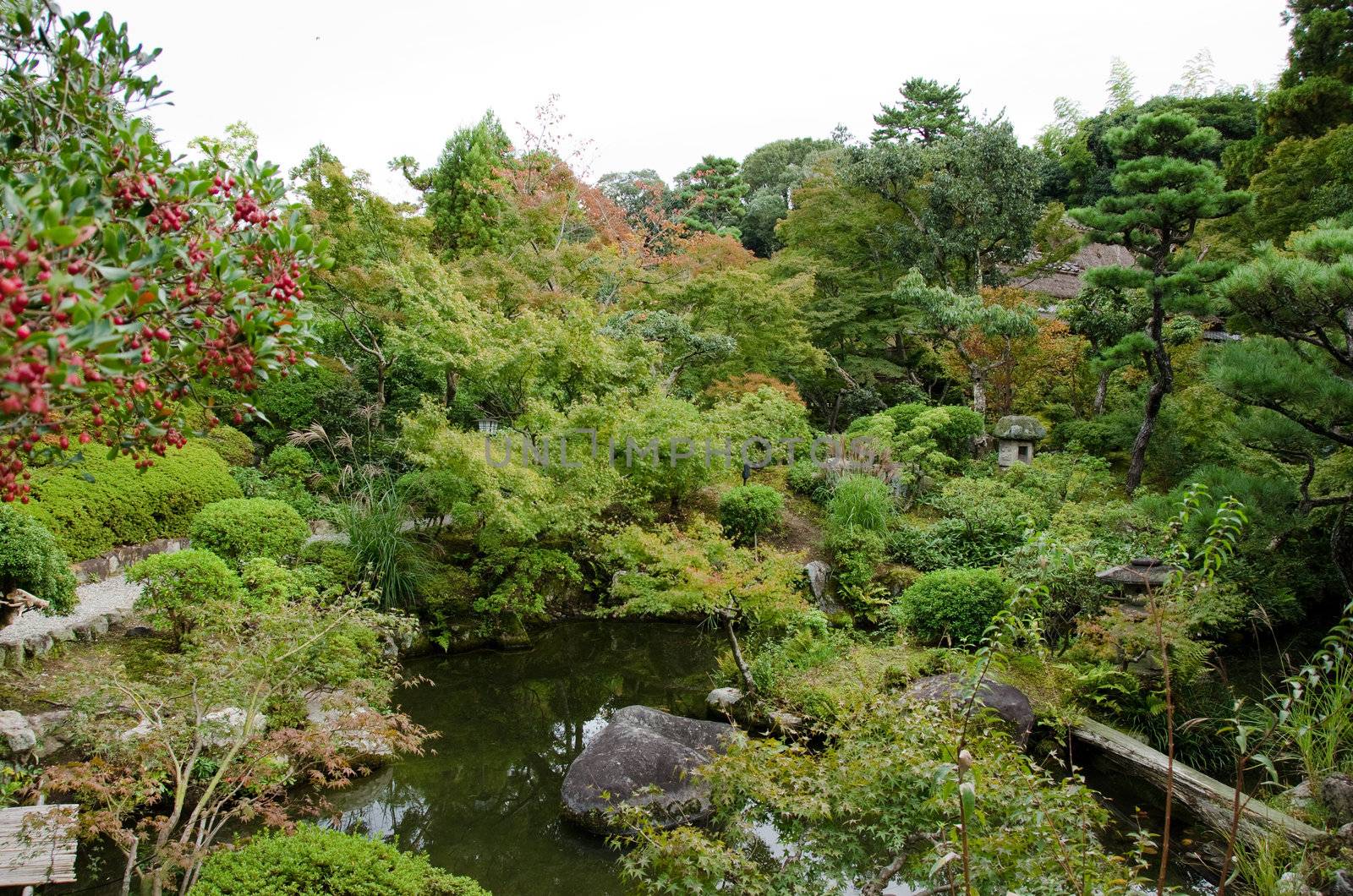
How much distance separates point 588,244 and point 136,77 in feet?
31.2

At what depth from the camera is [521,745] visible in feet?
20.2

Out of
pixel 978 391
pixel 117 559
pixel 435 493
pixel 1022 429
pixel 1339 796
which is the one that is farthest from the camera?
pixel 978 391

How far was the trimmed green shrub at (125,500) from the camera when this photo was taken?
6715mm

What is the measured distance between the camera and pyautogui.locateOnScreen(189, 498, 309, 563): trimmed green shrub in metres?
6.71

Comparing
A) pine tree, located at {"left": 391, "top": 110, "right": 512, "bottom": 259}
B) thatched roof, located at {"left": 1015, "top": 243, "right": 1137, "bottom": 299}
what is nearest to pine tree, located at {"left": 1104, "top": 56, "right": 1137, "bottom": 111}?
thatched roof, located at {"left": 1015, "top": 243, "right": 1137, "bottom": 299}

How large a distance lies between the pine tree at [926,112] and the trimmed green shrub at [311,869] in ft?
56.8

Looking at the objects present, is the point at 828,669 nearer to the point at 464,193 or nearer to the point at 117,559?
the point at 117,559

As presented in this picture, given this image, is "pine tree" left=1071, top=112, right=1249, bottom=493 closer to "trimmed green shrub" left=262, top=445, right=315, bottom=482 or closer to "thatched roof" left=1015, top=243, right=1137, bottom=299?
"thatched roof" left=1015, top=243, right=1137, bottom=299

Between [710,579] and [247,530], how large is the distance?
4.15 m

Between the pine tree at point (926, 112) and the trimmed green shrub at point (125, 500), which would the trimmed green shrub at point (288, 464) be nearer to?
the trimmed green shrub at point (125, 500)

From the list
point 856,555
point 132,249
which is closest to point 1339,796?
point 856,555

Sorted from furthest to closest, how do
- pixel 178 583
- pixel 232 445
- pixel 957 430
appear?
pixel 957 430 → pixel 232 445 → pixel 178 583

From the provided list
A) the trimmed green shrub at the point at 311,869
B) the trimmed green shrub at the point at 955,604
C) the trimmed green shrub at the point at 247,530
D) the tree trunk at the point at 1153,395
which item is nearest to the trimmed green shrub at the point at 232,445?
the trimmed green shrub at the point at 247,530

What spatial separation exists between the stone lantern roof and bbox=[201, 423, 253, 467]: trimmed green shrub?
10028mm
